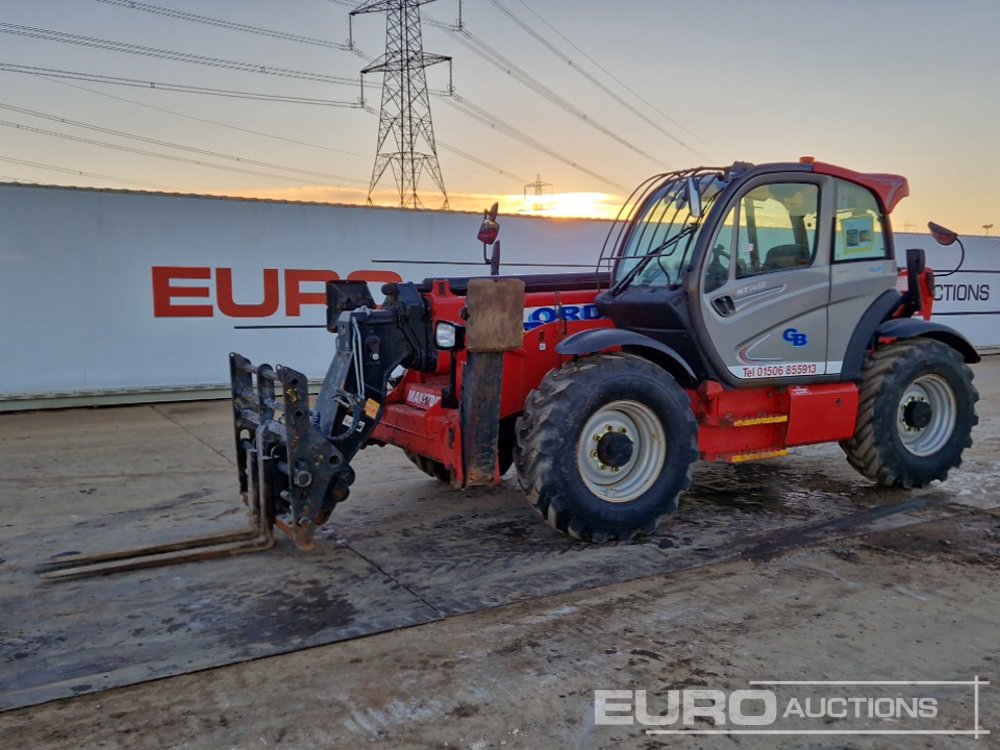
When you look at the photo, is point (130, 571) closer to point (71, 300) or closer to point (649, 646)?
point (649, 646)

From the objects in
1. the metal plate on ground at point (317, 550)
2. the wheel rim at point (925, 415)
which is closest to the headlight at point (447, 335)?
the metal plate on ground at point (317, 550)

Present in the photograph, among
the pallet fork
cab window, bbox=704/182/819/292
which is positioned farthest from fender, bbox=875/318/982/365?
the pallet fork

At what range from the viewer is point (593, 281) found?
20.8 feet

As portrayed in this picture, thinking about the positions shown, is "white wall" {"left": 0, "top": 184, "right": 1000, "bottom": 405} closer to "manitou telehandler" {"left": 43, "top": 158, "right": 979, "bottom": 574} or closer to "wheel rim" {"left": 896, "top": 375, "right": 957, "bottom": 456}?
"manitou telehandler" {"left": 43, "top": 158, "right": 979, "bottom": 574}

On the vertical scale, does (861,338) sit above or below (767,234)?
below

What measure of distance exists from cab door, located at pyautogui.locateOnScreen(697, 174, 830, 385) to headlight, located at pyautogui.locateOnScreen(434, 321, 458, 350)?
1626 mm

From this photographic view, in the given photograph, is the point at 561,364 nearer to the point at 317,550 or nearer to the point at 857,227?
the point at 317,550

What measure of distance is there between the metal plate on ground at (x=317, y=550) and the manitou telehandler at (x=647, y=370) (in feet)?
0.97

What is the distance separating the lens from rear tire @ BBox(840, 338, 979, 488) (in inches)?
241

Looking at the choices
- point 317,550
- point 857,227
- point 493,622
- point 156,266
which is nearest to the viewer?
point 493,622

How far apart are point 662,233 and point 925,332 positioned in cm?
224

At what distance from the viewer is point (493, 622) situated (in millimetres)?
4055

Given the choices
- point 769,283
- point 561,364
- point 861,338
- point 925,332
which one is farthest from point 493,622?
point 925,332

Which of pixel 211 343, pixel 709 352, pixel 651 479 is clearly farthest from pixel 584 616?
pixel 211 343
